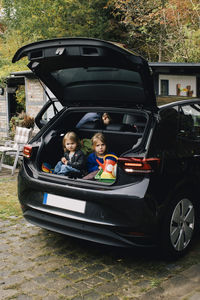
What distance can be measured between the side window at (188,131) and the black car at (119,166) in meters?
0.01

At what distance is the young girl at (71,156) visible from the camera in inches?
165

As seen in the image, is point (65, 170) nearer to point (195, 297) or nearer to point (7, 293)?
point (7, 293)

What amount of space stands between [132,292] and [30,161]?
1.81 metres

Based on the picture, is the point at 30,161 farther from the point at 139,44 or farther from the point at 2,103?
the point at 139,44

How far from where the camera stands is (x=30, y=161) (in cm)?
410

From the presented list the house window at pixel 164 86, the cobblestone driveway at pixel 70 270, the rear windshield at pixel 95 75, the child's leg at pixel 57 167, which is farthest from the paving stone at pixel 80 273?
the house window at pixel 164 86

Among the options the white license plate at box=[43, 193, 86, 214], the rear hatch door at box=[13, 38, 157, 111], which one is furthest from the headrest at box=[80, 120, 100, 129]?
the white license plate at box=[43, 193, 86, 214]

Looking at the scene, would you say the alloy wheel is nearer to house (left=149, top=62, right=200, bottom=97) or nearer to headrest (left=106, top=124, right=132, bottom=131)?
headrest (left=106, top=124, right=132, bottom=131)

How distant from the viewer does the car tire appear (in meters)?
3.39

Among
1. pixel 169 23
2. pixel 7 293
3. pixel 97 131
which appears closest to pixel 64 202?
pixel 7 293

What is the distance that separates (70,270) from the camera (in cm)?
346

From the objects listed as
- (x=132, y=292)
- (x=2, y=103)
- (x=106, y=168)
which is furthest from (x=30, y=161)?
(x=2, y=103)

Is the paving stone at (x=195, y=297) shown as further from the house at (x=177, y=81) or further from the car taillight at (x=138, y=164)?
the house at (x=177, y=81)

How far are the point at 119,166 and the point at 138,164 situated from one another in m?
0.18
